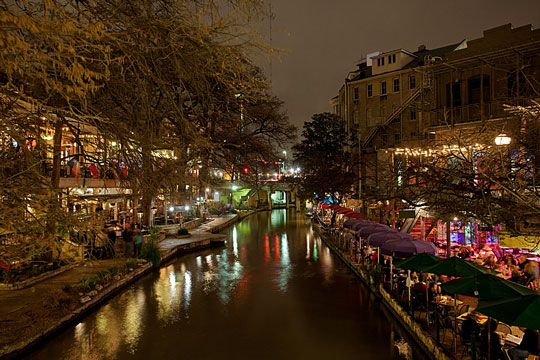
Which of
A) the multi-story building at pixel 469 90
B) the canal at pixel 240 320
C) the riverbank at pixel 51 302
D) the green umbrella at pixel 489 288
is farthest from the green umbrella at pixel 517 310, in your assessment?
the riverbank at pixel 51 302

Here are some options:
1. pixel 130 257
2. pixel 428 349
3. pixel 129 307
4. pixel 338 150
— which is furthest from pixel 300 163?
pixel 428 349

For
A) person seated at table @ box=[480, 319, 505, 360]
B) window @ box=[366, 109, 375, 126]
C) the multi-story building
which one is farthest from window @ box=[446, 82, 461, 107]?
window @ box=[366, 109, 375, 126]

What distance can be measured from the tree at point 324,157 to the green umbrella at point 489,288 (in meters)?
28.7

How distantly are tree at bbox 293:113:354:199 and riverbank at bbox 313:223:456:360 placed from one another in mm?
17776

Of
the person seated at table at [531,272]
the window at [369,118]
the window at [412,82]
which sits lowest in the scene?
the person seated at table at [531,272]

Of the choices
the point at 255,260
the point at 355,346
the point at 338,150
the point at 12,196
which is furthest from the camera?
the point at 338,150

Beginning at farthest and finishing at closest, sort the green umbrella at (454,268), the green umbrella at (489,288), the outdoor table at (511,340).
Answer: the green umbrella at (454,268)
the outdoor table at (511,340)
the green umbrella at (489,288)

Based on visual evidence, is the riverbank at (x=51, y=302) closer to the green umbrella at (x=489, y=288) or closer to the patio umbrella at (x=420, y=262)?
the green umbrella at (x=489, y=288)

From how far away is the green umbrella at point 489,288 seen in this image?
758 centimetres

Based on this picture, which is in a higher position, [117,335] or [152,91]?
[152,91]

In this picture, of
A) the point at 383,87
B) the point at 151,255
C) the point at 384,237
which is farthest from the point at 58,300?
the point at 383,87

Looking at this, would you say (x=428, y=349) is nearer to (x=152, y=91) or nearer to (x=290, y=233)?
(x=152, y=91)

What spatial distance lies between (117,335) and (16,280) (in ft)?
18.5

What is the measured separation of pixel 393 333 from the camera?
11.4m
